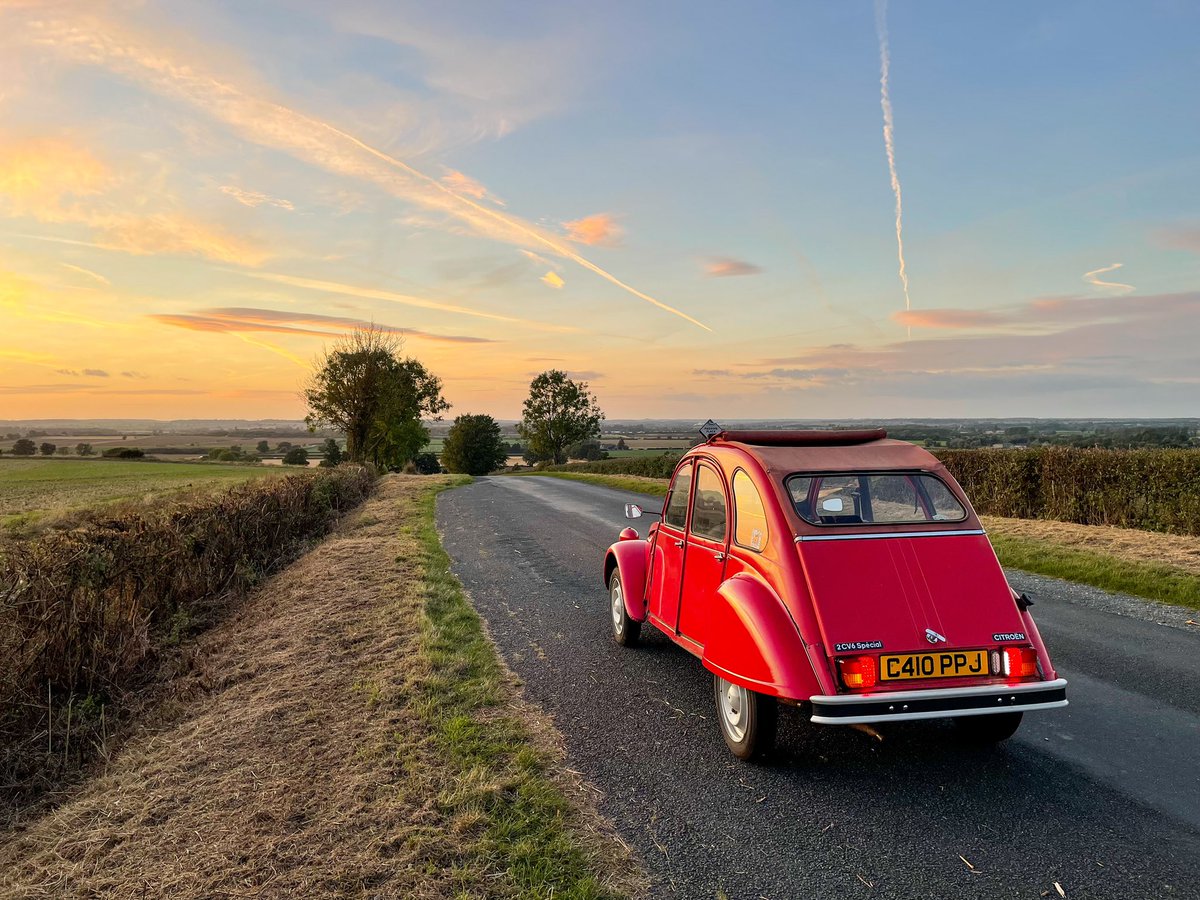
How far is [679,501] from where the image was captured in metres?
6.05

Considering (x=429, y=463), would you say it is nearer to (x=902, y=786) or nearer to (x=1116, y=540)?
(x=1116, y=540)

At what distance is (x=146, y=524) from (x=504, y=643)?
17.5ft

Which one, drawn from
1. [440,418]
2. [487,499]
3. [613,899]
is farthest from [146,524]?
[440,418]

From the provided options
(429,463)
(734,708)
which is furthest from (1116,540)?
(429,463)

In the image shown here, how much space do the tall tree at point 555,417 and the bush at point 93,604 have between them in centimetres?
5882

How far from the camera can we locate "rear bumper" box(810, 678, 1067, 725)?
12.6 ft

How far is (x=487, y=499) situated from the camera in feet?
78.8

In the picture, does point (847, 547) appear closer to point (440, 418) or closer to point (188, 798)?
point (188, 798)

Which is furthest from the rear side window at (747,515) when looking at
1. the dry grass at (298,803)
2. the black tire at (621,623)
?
the black tire at (621,623)

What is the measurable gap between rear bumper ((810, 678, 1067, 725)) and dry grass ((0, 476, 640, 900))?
4.44 feet

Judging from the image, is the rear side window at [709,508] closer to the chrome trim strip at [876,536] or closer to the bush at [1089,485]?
the chrome trim strip at [876,536]

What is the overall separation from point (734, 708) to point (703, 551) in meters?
1.19

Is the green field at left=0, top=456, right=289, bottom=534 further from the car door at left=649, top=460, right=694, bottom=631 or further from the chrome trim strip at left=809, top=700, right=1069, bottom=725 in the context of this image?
the chrome trim strip at left=809, top=700, right=1069, bottom=725

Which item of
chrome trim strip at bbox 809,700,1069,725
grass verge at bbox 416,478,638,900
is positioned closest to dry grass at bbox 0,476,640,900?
grass verge at bbox 416,478,638,900
